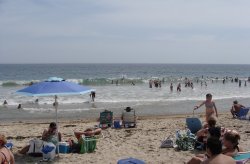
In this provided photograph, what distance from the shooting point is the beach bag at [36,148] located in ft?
29.9

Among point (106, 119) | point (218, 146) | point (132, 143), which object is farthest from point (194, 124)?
point (218, 146)

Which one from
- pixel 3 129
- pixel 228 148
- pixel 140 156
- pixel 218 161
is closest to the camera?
pixel 218 161

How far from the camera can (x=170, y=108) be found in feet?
77.0

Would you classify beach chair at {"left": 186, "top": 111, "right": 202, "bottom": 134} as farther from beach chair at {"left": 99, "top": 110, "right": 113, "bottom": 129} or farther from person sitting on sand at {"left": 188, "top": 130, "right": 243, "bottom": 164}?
person sitting on sand at {"left": 188, "top": 130, "right": 243, "bottom": 164}

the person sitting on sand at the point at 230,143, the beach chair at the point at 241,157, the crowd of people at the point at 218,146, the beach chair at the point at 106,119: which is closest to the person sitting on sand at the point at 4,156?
the crowd of people at the point at 218,146

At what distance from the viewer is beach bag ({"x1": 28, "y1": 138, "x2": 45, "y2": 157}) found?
359 inches

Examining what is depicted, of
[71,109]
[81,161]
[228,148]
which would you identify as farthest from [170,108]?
[228,148]

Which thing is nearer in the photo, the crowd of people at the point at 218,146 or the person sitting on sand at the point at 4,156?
the crowd of people at the point at 218,146

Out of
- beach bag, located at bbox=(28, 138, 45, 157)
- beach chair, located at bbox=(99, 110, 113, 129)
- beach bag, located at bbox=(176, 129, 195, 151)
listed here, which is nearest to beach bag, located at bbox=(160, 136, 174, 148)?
beach bag, located at bbox=(176, 129, 195, 151)

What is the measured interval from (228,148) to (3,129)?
34.9 feet

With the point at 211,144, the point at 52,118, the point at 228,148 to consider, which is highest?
the point at 211,144

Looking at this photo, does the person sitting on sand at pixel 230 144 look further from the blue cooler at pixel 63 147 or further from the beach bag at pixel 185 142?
the blue cooler at pixel 63 147

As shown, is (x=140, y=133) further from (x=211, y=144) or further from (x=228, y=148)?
(x=211, y=144)

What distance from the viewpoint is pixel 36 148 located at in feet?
30.0
